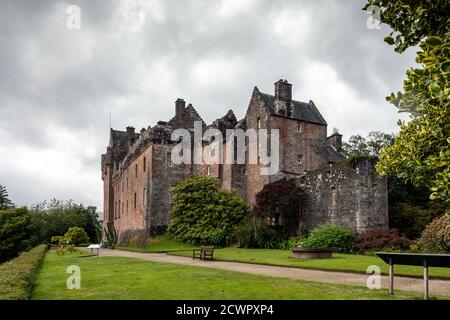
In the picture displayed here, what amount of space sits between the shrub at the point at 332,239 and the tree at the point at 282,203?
4.30 metres

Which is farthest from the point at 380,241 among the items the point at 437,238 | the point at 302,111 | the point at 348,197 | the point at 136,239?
the point at 136,239

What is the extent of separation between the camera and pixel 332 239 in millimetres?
23125

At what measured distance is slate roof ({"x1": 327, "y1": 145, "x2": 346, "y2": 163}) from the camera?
118ft

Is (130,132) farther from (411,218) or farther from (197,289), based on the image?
(197,289)

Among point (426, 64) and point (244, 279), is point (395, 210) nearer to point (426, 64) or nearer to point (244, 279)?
point (244, 279)

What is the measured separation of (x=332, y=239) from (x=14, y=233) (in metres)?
25.7

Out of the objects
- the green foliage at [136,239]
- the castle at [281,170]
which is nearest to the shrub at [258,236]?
the castle at [281,170]

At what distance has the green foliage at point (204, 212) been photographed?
30.1 m

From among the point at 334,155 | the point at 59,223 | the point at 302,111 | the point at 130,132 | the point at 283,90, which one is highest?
the point at 283,90

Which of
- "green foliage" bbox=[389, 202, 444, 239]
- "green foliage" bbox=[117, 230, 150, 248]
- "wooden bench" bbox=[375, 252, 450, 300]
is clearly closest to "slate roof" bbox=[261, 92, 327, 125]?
"green foliage" bbox=[389, 202, 444, 239]

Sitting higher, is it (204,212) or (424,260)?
(424,260)

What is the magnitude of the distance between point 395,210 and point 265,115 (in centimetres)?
1188

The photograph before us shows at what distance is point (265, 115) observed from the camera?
108 feet

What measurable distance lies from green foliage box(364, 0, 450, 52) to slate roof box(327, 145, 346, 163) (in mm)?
29062
